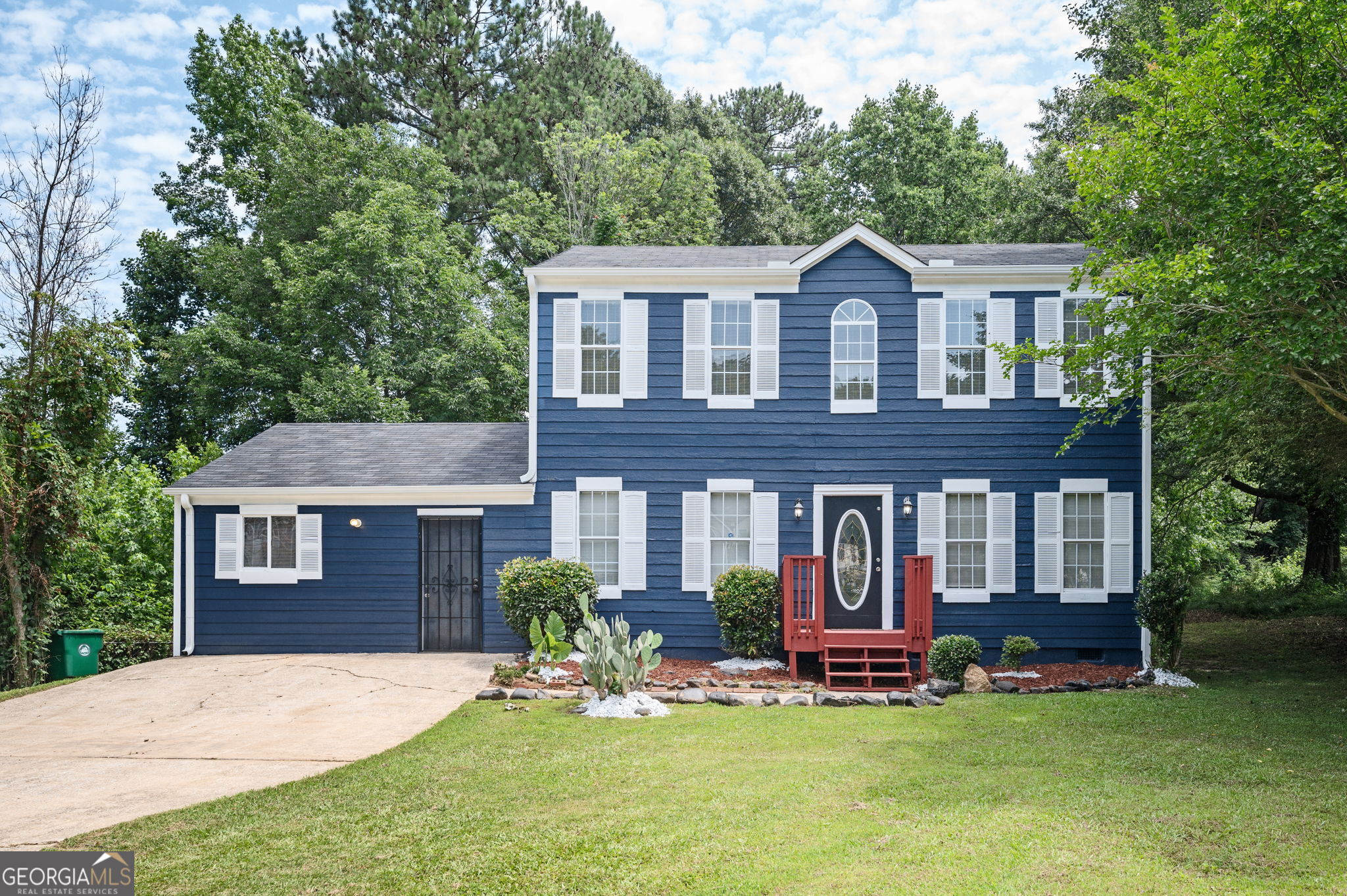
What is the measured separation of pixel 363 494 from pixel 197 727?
4.87 metres

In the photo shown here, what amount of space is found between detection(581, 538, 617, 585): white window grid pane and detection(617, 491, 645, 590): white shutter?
94 millimetres

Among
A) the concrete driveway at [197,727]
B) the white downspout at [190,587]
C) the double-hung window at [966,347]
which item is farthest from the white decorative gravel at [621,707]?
the white downspout at [190,587]

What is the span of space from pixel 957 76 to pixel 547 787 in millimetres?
26341

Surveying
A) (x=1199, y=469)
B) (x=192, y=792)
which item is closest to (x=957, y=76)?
(x=1199, y=469)

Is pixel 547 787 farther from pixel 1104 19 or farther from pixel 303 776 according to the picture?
pixel 1104 19

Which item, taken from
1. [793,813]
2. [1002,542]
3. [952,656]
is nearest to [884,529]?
[1002,542]

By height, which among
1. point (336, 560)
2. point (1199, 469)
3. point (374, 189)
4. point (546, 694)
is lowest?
point (546, 694)

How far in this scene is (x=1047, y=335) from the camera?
13.6 metres

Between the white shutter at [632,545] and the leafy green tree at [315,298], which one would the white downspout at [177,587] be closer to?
the white shutter at [632,545]

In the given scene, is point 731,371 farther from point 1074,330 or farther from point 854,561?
point 1074,330

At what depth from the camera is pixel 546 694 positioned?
10648 millimetres

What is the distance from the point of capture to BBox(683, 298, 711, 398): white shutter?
1377 cm

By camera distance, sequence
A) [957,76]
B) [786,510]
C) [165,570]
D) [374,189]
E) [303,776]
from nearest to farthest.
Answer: [303,776] < [786,510] < [165,570] < [374,189] < [957,76]

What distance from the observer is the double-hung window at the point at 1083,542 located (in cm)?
1341
